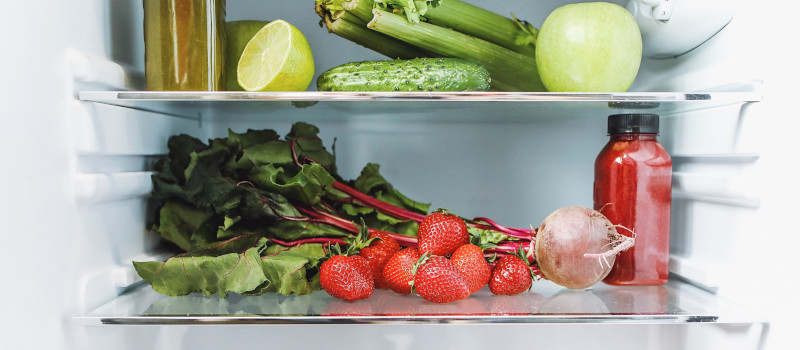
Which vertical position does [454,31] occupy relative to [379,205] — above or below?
above

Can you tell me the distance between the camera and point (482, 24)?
1.09 metres

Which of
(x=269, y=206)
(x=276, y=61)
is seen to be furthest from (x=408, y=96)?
(x=269, y=206)

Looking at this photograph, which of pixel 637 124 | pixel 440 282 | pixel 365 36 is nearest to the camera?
pixel 440 282

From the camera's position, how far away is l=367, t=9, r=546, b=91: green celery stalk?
1.01 metres

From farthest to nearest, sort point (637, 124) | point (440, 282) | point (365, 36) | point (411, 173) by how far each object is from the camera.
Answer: point (411, 173) → point (365, 36) → point (637, 124) → point (440, 282)

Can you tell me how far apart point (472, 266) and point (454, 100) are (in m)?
0.27

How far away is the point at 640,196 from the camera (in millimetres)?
975

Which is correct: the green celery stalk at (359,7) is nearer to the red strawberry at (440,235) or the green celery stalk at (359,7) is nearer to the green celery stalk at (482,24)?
the green celery stalk at (482,24)

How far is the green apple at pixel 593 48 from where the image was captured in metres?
0.92

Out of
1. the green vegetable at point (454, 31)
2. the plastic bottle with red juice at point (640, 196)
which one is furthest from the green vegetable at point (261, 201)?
the plastic bottle with red juice at point (640, 196)

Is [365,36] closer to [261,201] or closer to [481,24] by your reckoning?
[481,24]

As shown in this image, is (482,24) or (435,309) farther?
(482,24)

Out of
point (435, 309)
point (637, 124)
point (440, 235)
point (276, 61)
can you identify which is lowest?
point (435, 309)

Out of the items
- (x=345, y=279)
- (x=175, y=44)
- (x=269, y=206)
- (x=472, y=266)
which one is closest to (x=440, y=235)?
(x=472, y=266)
